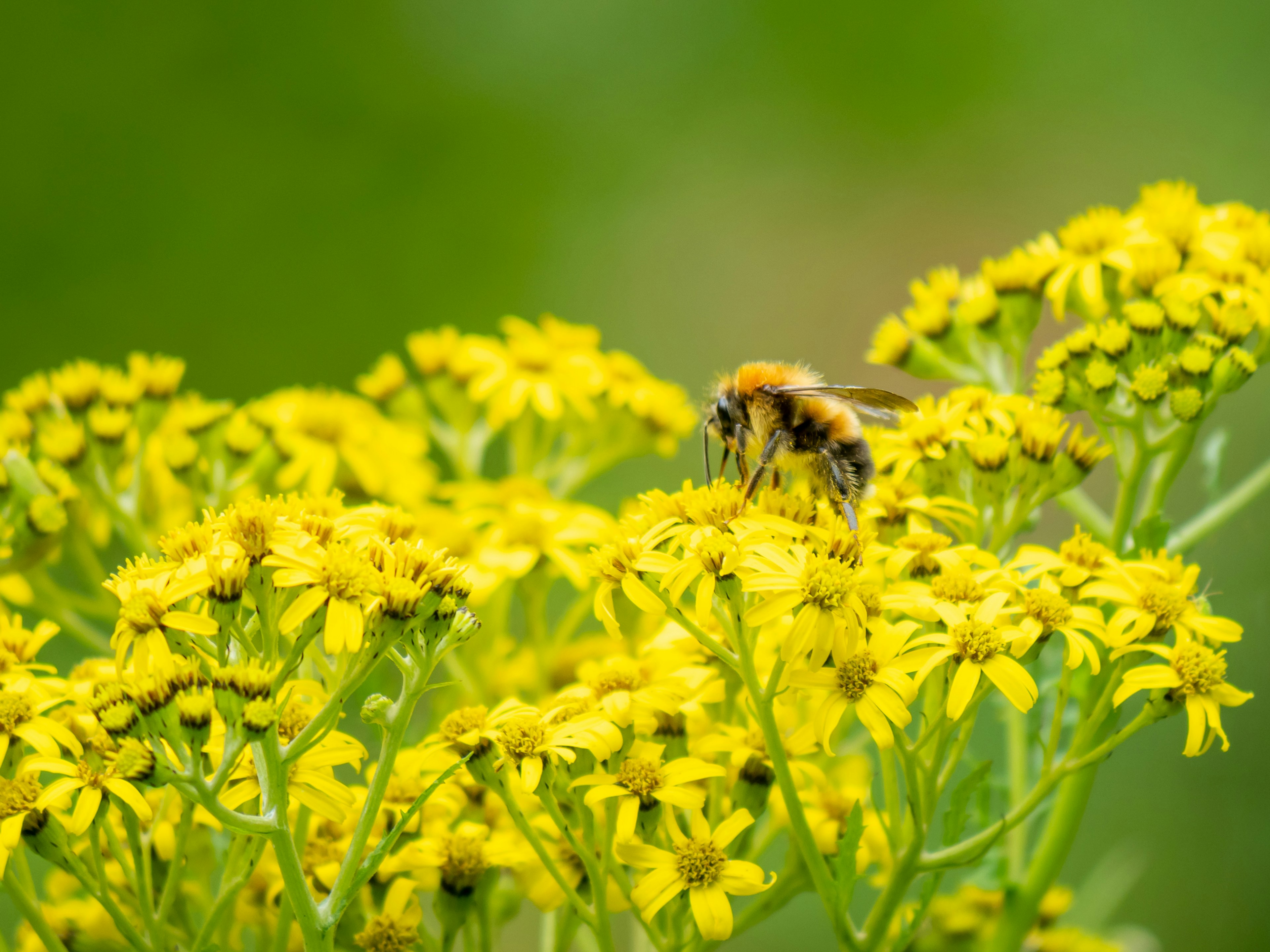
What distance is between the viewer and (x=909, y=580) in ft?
4.81

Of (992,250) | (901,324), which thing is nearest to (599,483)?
(992,250)

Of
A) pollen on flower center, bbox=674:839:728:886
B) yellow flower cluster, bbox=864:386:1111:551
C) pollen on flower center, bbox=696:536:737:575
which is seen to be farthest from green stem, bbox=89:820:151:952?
yellow flower cluster, bbox=864:386:1111:551

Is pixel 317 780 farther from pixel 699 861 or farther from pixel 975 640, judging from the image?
pixel 975 640

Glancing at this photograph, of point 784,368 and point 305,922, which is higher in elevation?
point 784,368

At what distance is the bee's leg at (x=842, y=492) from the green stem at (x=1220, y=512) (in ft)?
1.93

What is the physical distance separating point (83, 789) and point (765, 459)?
0.99 meters

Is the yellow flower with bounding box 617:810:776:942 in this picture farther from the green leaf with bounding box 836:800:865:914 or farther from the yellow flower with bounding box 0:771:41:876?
the yellow flower with bounding box 0:771:41:876

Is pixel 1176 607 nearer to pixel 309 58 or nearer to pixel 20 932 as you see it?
pixel 20 932

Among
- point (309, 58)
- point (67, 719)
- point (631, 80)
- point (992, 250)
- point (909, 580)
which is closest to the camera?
point (67, 719)

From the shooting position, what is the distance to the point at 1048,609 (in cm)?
130

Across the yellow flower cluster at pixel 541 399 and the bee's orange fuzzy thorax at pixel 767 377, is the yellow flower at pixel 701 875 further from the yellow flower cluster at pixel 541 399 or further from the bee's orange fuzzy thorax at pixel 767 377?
the yellow flower cluster at pixel 541 399

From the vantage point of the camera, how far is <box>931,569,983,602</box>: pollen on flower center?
4.34 ft

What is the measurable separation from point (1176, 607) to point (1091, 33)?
487 cm

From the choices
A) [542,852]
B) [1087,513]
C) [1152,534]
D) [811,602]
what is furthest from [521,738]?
[1087,513]
